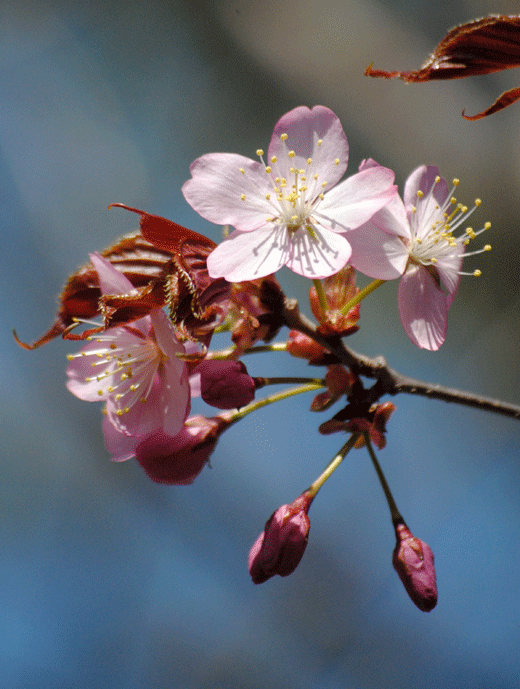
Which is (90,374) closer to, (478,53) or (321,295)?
(321,295)

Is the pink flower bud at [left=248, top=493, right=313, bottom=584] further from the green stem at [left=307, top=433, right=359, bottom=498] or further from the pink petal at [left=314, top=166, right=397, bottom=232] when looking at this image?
the pink petal at [left=314, top=166, right=397, bottom=232]

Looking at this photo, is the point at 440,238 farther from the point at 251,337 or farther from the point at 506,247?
the point at 506,247

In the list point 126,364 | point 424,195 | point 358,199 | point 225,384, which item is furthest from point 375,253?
point 126,364

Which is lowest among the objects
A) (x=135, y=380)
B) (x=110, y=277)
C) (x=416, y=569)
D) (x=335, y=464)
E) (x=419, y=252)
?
(x=416, y=569)

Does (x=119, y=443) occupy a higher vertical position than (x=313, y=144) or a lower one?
lower

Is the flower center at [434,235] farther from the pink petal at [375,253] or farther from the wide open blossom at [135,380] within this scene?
the wide open blossom at [135,380]

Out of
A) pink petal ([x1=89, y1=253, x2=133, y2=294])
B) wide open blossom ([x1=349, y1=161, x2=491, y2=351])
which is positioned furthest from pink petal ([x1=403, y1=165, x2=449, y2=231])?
pink petal ([x1=89, y1=253, x2=133, y2=294])

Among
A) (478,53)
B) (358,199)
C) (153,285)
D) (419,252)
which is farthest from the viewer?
(419,252)

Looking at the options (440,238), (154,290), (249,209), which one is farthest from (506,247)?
(154,290)
